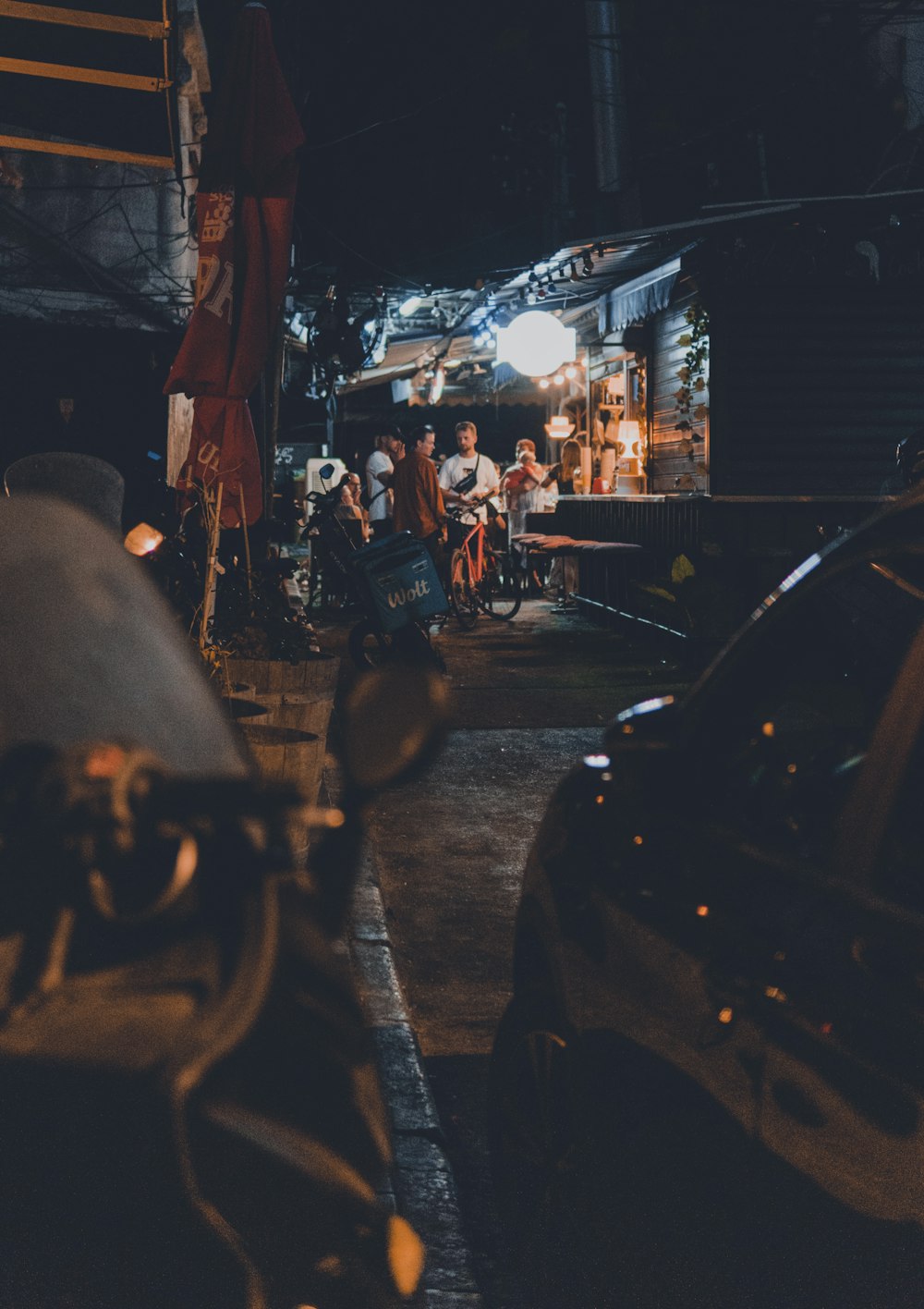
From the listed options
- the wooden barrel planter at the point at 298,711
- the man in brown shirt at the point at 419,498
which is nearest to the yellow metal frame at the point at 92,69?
the wooden barrel planter at the point at 298,711

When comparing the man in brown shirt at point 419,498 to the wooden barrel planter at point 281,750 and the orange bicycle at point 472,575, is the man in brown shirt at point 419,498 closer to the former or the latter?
the orange bicycle at point 472,575

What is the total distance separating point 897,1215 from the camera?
1777 millimetres

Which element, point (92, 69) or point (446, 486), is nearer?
point (92, 69)

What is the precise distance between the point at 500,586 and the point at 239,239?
14.0 metres

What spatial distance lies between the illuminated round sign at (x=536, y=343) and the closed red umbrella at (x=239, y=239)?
1032 centimetres

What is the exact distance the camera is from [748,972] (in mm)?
2188

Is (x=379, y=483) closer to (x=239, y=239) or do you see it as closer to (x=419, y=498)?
(x=419, y=498)

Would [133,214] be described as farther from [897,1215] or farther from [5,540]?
[897,1215]

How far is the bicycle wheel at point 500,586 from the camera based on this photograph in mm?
17641

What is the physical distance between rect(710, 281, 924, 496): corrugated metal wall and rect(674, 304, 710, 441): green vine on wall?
312 mm

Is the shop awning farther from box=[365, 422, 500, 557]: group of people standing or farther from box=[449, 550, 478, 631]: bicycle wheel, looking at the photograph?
box=[449, 550, 478, 631]: bicycle wheel

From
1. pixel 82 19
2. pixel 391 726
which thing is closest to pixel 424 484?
pixel 82 19

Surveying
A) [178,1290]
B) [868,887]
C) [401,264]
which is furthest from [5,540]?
[401,264]

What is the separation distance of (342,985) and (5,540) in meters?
0.98
